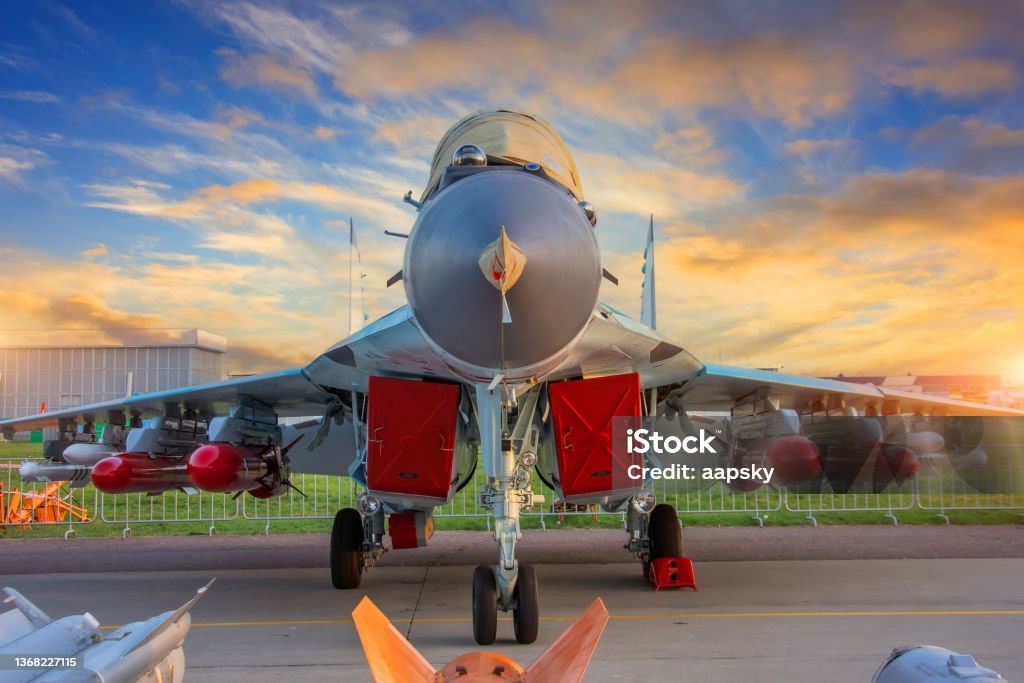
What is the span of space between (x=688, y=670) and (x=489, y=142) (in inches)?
150

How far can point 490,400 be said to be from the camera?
558cm

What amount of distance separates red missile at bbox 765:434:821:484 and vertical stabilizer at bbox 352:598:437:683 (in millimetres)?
5508

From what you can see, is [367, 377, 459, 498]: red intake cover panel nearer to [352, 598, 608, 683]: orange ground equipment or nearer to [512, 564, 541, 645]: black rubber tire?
[512, 564, 541, 645]: black rubber tire

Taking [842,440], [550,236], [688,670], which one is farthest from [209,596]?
[842,440]

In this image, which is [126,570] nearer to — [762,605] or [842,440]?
[762,605]

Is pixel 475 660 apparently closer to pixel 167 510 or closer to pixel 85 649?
pixel 85 649

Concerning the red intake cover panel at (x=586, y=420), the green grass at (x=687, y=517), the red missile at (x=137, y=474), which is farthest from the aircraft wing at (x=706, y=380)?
the red missile at (x=137, y=474)

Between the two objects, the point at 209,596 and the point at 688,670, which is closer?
the point at 688,670

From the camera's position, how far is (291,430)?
1023 centimetres

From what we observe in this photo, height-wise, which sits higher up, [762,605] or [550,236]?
[550,236]

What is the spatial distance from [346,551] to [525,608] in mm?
3398

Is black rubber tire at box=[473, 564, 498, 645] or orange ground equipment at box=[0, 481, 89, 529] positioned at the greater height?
black rubber tire at box=[473, 564, 498, 645]

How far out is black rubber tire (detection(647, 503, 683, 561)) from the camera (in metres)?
8.38

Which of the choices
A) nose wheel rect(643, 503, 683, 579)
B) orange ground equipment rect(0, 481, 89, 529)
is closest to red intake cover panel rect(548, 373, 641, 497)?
nose wheel rect(643, 503, 683, 579)
